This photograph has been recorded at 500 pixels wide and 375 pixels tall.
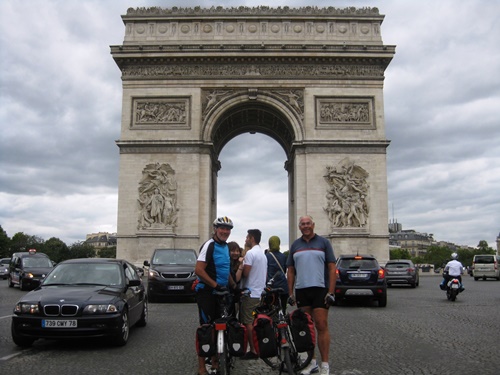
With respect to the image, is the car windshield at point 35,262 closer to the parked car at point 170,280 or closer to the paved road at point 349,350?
the parked car at point 170,280

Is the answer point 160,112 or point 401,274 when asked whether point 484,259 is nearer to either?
point 401,274

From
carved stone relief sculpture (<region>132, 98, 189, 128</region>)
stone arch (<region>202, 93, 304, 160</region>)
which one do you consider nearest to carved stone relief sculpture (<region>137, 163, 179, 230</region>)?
carved stone relief sculpture (<region>132, 98, 189, 128</region>)

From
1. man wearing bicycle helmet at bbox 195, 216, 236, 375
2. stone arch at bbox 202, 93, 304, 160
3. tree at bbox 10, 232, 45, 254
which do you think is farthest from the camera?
tree at bbox 10, 232, 45, 254

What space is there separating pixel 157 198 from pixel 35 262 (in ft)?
27.0

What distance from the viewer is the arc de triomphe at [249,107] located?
28891mm

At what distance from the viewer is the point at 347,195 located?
95.0ft

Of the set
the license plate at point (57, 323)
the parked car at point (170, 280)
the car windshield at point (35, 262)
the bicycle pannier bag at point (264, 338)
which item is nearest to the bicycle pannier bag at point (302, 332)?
the bicycle pannier bag at point (264, 338)

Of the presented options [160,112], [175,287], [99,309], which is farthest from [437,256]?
[99,309]

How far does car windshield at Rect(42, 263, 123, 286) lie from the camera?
8.96 m

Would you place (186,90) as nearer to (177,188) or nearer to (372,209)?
(177,188)

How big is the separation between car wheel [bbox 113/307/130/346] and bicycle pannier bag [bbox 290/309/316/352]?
10.6 feet

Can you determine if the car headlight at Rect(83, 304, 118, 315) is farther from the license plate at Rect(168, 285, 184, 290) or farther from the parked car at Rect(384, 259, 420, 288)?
the parked car at Rect(384, 259, 420, 288)

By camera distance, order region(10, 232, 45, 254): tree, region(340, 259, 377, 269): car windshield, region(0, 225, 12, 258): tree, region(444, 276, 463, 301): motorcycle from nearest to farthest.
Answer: region(340, 259, 377, 269): car windshield
region(444, 276, 463, 301): motorcycle
region(0, 225, 12, 258): tree
region(10, 232, 45, 254): tree

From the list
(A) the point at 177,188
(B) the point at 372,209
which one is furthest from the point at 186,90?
(B) the point at 372,209
